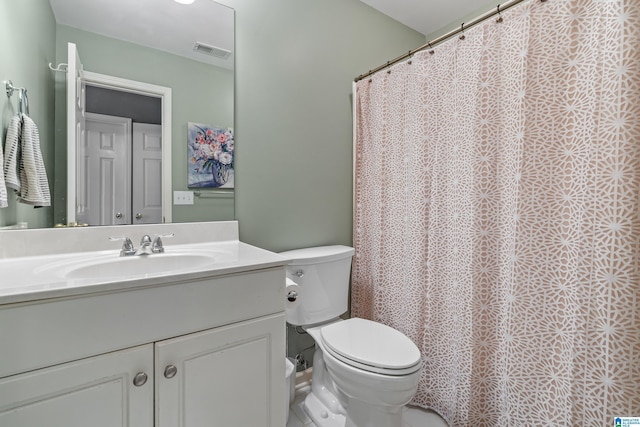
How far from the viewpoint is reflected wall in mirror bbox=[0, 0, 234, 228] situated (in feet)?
3.19

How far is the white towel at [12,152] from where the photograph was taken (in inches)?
36.1

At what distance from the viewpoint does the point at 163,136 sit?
1.26m

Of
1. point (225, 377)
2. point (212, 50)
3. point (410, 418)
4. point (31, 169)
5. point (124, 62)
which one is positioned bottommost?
point (410, 418)

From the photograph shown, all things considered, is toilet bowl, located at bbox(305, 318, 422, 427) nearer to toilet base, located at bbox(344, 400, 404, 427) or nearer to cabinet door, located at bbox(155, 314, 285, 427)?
toilet base, located at bbox(344, 400, 404, 427)

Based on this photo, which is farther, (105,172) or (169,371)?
(105,172)

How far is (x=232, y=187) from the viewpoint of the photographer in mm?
1412

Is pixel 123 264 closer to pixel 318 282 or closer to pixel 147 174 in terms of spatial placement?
pixel 147 174

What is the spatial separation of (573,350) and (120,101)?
1.87 meters

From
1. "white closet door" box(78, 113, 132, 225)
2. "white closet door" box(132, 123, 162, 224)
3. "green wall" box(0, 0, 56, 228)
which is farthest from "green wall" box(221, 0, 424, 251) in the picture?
"green wall" box(0, 0, 56, 228)

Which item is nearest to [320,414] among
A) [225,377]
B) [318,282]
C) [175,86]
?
[318,282]

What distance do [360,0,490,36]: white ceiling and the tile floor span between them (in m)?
2.43

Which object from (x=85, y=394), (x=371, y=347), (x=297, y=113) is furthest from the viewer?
(x=297, y=113)

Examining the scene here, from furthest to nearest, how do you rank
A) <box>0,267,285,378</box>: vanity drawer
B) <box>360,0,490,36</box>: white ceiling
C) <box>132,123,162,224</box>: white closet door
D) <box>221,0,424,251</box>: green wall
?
<box>360,0,490,36</box>: white ceiling < <box>221,0,424,251</box>: green wall < <box>132,123,162,224</box>: white closet door < <box>0,267,285,378</box>: vanity drawer

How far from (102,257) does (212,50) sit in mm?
1023
